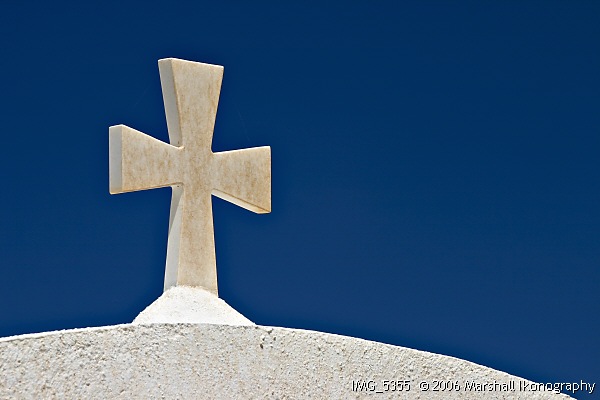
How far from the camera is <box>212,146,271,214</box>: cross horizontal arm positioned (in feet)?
31.8

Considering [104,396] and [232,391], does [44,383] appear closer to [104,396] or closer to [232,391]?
[104,396]

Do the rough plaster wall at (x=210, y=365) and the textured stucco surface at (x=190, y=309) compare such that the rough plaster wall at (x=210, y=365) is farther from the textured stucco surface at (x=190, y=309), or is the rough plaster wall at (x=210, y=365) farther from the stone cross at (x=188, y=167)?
the stone cross at (x=188, y=167)

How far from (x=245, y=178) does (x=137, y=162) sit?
1114mm

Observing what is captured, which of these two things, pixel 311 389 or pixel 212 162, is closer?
pixel 311 389

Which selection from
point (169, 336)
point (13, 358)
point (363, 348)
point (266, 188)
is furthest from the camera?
point (266, 188)

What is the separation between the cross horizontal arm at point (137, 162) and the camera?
905 centimetres

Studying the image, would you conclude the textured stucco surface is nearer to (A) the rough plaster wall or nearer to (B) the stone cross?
(B) the stone cross

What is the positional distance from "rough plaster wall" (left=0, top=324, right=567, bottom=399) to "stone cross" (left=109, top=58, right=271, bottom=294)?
67.7 inches

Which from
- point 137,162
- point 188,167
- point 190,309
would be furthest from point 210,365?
point 188,167

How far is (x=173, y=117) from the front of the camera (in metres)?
9.57

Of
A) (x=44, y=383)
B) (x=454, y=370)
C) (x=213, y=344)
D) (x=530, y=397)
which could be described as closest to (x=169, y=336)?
(x=213, y=344)

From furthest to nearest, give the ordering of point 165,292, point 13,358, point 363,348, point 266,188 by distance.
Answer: point 266,188, point 165,292, point 363,348, point 13,358

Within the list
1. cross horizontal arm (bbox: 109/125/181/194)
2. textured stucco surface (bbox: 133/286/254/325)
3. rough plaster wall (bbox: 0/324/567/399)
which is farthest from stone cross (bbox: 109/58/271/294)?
rough plaster wall (bbox: 0/324/567/399)

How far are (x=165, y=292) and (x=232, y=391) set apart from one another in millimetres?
1862
